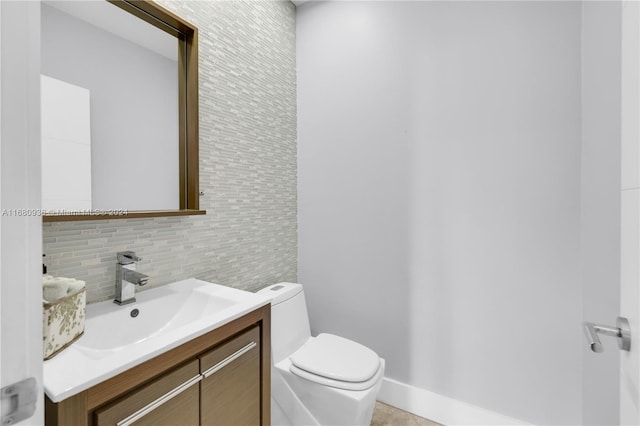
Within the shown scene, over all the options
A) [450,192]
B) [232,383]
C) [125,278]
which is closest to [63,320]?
[125,278]

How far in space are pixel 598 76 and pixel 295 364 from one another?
1653 millimetres

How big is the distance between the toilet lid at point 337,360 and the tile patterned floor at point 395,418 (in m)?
0.46

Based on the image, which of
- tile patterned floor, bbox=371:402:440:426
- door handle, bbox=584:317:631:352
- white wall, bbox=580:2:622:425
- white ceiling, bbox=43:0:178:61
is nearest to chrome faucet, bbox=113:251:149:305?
white ceiling, bbox=43:0:178:61

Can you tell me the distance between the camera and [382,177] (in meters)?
1.71

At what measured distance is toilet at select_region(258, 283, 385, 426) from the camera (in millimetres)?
1238

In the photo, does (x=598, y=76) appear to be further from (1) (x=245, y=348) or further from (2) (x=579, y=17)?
(1) (x=245, y=348)

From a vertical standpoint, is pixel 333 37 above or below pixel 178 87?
above

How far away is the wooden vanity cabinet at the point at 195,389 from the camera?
64cm

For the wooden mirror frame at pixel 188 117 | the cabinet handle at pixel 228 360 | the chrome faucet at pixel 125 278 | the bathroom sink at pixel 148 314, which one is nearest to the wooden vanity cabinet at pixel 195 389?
the cabinet handle at pixel 228 360

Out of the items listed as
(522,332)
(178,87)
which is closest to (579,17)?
(522,332)

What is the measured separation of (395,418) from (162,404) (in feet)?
4.41

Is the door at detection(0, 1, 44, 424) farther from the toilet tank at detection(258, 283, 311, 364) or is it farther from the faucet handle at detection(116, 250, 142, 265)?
the toilet tank at detection(258, 283, 311, 364)

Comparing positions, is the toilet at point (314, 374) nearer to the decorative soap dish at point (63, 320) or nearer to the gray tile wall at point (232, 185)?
the gray tile wall at point (232, 185)
